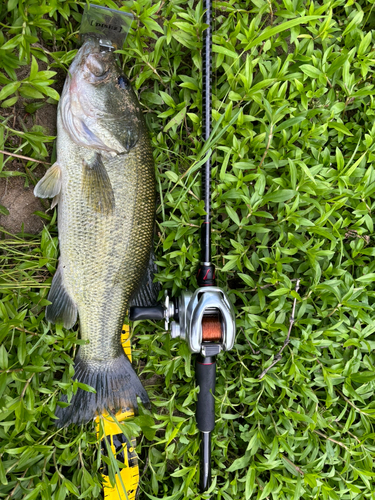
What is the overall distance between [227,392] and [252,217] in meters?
1.06

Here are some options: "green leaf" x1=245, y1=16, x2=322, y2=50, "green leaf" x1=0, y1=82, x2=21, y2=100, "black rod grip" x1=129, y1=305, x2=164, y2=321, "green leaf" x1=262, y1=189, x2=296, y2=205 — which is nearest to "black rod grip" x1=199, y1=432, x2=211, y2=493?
"black rod grip" x1=129, y1=305, x2=164, y2=321

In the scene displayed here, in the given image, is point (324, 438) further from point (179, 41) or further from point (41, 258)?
point (179, 41)

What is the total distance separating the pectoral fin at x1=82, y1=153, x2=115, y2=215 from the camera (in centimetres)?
161

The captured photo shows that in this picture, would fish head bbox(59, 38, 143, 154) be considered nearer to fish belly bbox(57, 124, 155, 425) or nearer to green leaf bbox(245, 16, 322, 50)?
fish belly bbox(57, 124, 155, 425)

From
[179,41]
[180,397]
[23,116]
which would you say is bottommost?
[180,397]

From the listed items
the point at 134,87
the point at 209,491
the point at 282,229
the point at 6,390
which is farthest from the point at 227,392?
the point at 134,87

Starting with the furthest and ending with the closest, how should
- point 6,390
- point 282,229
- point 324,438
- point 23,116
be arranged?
Answer: point 324,438
point 282,229
point 23,116
point 6,390

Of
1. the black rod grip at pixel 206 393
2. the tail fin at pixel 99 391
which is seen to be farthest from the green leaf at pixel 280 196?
the tail fin at pixel 99 391

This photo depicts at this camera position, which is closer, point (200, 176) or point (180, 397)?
point (200, 176)

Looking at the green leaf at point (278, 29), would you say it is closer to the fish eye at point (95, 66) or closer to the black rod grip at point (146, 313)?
the fish eye at point (95, 66)

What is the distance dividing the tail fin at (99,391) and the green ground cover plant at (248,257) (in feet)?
0.27

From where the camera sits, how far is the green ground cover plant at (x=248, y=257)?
173 cm

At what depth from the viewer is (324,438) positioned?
6.70ft

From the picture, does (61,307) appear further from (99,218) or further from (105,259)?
(99,218)
